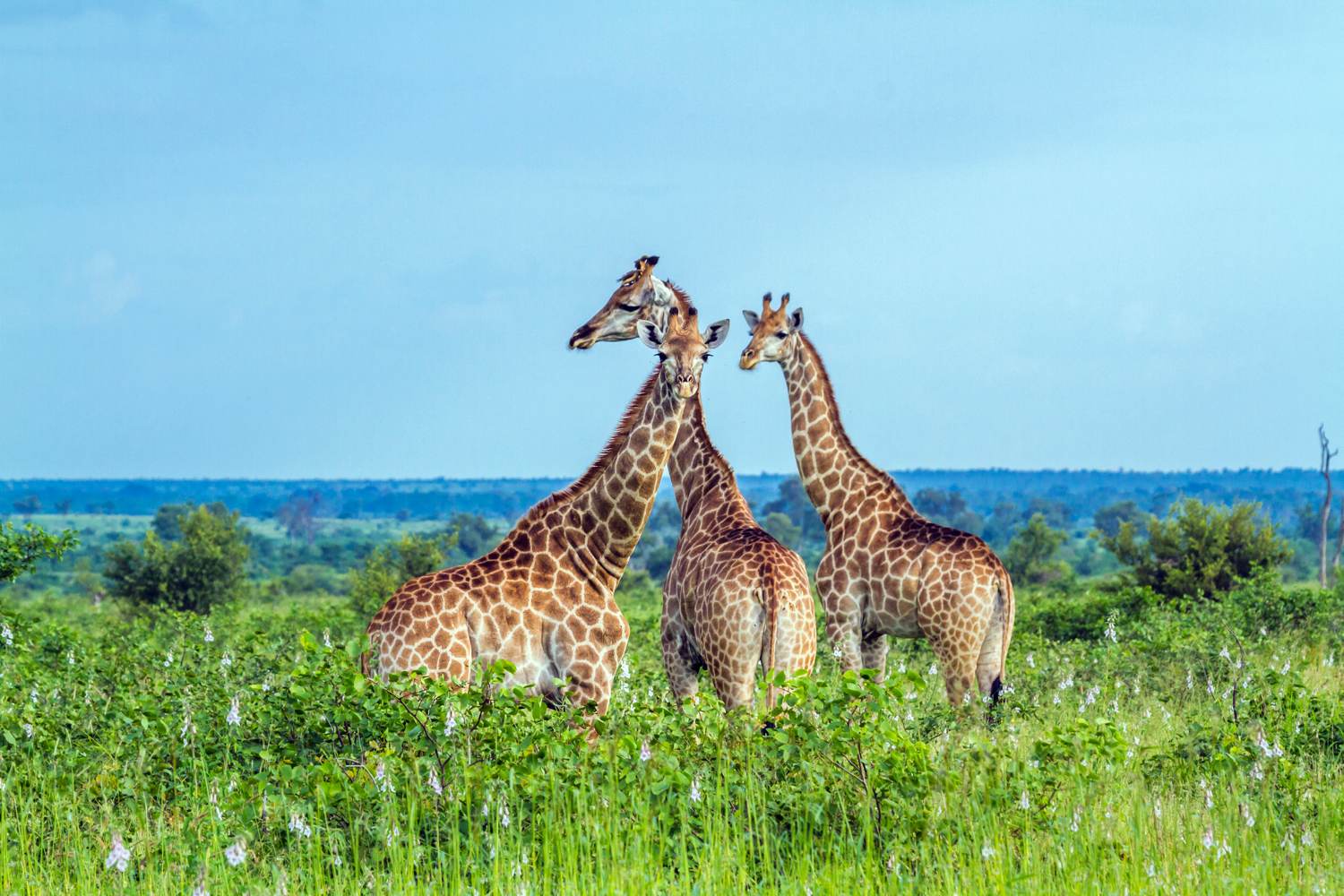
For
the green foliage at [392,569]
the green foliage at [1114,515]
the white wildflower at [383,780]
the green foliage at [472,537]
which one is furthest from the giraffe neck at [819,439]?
the green foliage at [1114,515]

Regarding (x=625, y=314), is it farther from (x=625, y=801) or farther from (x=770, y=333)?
(x=625, y=801)

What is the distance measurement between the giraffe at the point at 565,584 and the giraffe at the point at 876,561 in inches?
82.8

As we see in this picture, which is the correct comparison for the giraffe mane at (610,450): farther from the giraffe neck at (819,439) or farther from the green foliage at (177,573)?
the green foliage at (177,573)

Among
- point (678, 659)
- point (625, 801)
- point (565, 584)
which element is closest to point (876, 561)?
point (678, 659)

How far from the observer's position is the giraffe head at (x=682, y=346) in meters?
9.09

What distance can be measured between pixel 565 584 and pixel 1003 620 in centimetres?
332

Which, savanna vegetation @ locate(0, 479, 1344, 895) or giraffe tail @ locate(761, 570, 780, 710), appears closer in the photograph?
savanna vegetation @ locate(0, 479, 1344, 895)

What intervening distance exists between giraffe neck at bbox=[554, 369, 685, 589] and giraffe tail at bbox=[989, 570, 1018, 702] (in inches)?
104

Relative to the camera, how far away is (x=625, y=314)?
10.4 metres

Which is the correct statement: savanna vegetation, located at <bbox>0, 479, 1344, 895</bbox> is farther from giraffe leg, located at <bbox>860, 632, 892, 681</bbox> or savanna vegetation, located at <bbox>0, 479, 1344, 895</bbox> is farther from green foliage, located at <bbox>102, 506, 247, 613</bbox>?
green foliage, located at <bbox>102, 506, 247, 613</bbox>

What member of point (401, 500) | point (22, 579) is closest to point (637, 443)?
point (22, 579)

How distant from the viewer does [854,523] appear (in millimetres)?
11250

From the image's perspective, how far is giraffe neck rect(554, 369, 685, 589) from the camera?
922 centimetres

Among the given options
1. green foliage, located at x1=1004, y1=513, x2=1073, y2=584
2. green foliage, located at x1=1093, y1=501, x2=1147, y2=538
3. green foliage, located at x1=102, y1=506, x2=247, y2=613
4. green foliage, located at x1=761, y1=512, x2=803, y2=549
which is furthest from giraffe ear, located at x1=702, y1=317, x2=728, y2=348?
green foliage, located at x1=1093, y1=501, x2=1147, y2=538
